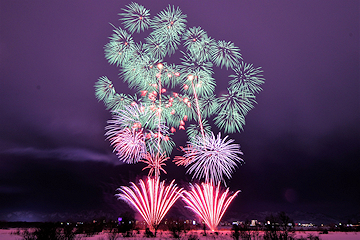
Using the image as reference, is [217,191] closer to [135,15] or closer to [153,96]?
[153,96]

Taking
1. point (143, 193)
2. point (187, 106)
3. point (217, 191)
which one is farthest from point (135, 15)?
point (217, 191)

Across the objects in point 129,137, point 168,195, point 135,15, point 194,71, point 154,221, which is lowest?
point 154,221

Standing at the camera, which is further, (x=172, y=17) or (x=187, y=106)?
(x=187, y=106)

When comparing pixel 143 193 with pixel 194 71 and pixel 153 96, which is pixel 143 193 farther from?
pixel 194 71

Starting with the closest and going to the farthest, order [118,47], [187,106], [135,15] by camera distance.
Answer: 1. [135,15]
2. [118,47]
3. [187,106]

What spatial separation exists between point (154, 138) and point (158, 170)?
11.1ft

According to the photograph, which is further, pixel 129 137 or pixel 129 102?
pixel 129 102

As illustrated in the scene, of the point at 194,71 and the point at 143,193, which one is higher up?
the point at 194,71

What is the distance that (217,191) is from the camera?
77.4 feet

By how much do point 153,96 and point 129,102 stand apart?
8.54 ft

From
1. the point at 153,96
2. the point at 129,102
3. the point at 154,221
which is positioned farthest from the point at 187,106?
the point at 154,221

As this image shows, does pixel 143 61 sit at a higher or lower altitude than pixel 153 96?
higher

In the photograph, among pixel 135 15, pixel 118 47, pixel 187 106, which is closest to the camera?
pixel 135 15

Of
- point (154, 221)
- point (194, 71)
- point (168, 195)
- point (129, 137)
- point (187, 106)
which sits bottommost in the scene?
point (154, 221)
